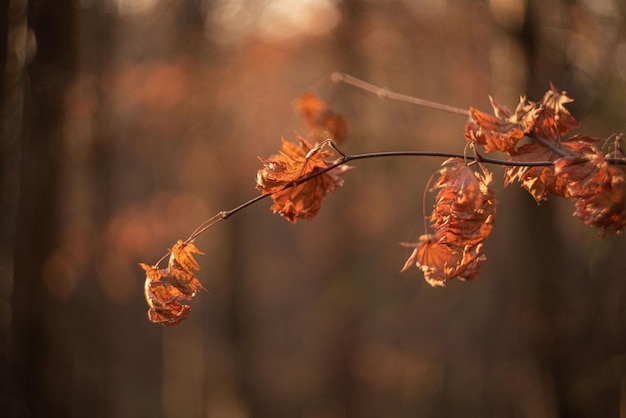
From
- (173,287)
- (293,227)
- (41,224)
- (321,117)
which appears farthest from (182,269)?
(293,227)

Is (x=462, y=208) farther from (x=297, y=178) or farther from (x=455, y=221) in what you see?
(x=297, y=178)

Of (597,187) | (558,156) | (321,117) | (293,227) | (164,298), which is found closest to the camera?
(597,187)

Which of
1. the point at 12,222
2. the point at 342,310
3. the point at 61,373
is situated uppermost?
the point at 12,222

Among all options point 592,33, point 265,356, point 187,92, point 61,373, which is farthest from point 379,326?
point 592,33

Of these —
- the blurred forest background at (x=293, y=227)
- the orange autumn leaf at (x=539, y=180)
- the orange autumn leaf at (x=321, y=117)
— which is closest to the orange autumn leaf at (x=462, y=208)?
the orange autumn leaf at (x=539, y=180)

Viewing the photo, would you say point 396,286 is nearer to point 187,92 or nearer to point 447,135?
point 447,135

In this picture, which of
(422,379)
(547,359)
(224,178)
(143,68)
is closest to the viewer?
(547,359)
